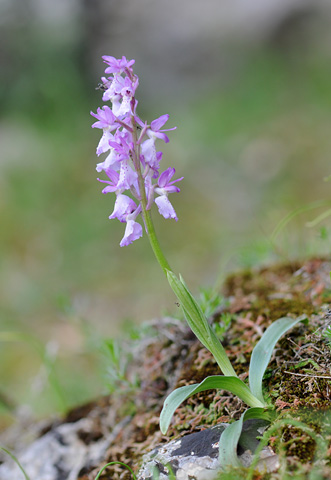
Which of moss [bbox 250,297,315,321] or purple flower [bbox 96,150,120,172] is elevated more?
purple flower [bbox 96,150,120,172]

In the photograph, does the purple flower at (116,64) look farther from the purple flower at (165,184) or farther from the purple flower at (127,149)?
the purple flower at (165,184)

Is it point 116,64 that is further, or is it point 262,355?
point 262,355

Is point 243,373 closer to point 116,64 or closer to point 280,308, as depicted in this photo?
point 280,308

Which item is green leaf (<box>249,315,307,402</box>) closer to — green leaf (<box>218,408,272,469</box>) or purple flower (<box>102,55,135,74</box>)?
green leaf (<box>218,408,272,469</box>)

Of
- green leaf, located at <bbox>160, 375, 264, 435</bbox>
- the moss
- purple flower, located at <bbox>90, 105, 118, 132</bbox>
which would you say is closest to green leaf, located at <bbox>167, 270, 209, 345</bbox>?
green leaf, located at <bbox>160, 375, 264, 435</bbox>

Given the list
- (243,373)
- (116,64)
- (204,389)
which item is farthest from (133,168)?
(243,373)

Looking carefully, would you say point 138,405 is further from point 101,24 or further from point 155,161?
point 101,24

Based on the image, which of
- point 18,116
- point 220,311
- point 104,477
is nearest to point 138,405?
point 104,477
